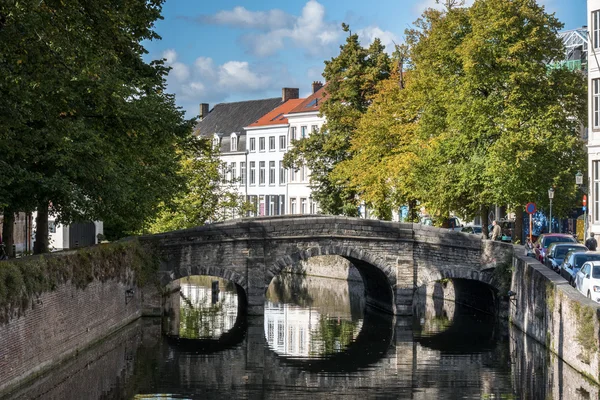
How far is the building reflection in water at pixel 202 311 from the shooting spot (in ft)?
122

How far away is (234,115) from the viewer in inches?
3939

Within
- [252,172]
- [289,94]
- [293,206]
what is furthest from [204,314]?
[289,94]

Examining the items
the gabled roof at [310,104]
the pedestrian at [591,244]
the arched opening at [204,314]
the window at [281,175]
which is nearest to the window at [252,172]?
the window at [281,175]

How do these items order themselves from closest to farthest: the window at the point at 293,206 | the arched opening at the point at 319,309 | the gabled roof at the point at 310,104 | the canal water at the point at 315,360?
the canal water at the point at 315,360
the arched opening at the point at 319,309
the gabled roof at the point at 310,104
the window at the point at 293,206

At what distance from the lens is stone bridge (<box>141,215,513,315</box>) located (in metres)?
39.3

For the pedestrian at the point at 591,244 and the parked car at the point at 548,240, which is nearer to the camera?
the pedestrian at the point at 591,244

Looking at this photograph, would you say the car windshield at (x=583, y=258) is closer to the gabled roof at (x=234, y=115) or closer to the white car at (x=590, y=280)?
the white car at (x=590, y=280)

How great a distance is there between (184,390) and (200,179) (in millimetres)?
32255

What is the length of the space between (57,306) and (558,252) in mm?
20322

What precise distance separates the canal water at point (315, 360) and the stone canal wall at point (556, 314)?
0.39 metres

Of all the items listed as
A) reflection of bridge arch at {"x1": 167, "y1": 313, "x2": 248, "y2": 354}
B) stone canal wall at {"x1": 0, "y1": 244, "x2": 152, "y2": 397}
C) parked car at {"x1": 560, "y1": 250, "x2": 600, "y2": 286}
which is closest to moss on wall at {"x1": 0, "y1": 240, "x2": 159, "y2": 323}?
stone canal wall at {"x1": 0, "y1": 244, "x2": 152, "y2": 397}

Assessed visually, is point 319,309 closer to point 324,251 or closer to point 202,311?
point 202,311

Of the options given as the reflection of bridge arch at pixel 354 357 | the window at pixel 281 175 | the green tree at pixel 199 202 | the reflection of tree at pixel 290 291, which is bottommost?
the reflection of bridge arch at pixel 354 357

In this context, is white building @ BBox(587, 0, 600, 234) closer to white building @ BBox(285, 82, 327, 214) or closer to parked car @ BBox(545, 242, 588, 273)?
parked car @ BBox(545, 242, 588, 273)
